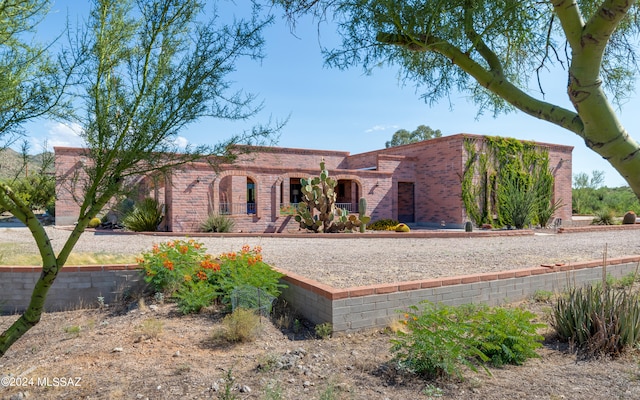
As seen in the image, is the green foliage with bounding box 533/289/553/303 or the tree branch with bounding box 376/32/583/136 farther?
the green foliage with bounding box 533/289/553/303

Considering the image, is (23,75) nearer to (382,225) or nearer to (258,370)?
(258,370)

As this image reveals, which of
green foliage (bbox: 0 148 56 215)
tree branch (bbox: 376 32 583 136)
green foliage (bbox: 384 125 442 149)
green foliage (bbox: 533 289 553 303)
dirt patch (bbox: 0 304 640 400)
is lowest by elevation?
dirt patch (bbox: 0 304 640 400)

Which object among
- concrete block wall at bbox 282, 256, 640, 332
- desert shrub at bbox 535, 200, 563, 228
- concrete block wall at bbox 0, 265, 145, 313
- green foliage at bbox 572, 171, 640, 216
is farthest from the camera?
green foliage at bbox 572, 171, 640, 216

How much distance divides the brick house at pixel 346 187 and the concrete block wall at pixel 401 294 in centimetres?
893

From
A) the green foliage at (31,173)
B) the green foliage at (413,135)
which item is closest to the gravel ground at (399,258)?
the green foliage at (31,173)

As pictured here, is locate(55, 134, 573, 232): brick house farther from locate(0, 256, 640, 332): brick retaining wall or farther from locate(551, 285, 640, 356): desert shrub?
locate(551, 285, 640, 356): desert shrub

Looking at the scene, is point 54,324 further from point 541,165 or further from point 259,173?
point 541,165

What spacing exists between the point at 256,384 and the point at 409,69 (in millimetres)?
3399

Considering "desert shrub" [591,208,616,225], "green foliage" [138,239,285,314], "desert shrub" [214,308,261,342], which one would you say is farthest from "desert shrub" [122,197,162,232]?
"desert shrub" [591,208,616,225]

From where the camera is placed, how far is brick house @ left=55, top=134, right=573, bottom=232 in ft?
53.9

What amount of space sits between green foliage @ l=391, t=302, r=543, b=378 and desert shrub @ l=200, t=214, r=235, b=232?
12.8 metres

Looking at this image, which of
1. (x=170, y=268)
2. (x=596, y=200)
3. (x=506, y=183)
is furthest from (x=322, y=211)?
(x=596, y=200)

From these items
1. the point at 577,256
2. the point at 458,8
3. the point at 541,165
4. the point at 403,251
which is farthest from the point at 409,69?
the point at 541,165

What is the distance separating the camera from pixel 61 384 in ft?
11.1
